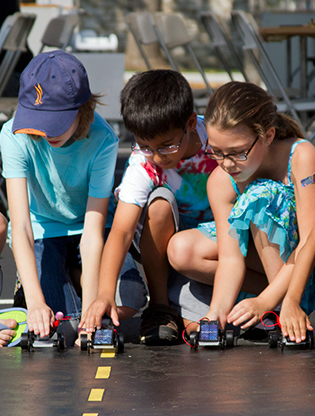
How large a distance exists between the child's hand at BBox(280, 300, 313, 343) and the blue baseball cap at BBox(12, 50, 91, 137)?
889 millimetres

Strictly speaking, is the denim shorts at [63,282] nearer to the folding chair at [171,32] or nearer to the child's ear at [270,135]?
the child's ear at [270,135]

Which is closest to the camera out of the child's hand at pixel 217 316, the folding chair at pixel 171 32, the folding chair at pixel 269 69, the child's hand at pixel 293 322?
the child's hand at pixel 293 322

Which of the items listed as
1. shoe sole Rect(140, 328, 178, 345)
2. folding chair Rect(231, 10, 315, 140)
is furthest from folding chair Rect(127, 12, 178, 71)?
shoe sole Rect(140, 328, 178, 345)

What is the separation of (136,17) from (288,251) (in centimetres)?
351

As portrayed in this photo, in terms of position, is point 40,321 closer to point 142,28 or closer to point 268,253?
point 268,253

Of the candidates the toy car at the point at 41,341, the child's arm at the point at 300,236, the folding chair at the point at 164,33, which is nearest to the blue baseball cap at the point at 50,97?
the toy car at the point at 41,341

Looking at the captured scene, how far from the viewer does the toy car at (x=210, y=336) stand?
1.67 meters

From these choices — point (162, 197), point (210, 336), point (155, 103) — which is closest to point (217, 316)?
point (210, 336)

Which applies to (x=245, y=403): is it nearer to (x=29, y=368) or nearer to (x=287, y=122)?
(x=29, y=368)

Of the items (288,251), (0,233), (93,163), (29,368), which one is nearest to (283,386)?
(288,251)

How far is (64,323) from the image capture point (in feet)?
6.28

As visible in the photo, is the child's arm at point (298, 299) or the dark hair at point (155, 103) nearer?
the child's arm at point (298, 299)

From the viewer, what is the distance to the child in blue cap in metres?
1.82

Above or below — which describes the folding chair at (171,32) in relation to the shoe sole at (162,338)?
above
